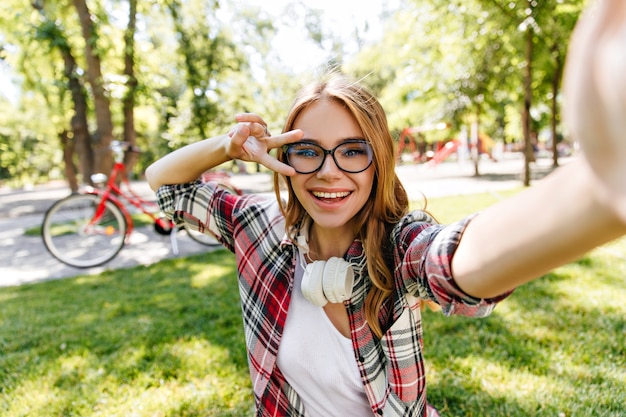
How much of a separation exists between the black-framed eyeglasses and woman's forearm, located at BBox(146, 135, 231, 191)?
368mm

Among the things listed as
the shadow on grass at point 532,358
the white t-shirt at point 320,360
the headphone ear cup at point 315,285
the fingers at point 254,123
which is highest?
the fingers at point 254,123

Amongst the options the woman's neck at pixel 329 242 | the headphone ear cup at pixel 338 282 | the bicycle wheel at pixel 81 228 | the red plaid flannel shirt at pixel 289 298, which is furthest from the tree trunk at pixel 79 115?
the headphone ear cup at pixel 338 282

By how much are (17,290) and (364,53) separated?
13.9m

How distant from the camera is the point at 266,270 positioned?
1456mm

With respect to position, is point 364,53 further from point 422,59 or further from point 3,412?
point 3,412

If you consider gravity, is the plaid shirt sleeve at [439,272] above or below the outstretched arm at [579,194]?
below

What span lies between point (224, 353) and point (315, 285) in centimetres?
199

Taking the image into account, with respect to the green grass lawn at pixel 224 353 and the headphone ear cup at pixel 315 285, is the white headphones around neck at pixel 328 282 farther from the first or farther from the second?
the green grass lawn at pixel 224 353

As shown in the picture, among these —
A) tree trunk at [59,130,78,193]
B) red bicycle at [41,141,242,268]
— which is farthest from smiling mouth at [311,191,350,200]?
tree trunk at [59,130,78,193]

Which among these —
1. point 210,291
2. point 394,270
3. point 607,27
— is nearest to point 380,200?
point 394,270

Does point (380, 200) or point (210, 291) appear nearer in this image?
point (380, 200)

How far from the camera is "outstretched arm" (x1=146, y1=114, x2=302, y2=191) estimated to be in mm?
1372

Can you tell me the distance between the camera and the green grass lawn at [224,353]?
238 centimetres

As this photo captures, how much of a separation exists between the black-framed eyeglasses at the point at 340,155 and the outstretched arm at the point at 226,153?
0.04m
